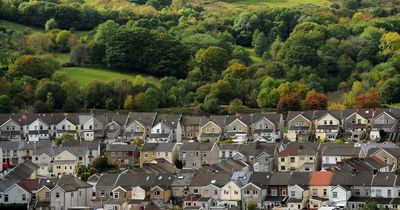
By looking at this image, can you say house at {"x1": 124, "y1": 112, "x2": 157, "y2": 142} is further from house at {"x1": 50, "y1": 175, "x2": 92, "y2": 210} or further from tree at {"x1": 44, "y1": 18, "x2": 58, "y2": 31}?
tree at {"x1": 44, "y1": 18, "x2": 58, "y2": 31}

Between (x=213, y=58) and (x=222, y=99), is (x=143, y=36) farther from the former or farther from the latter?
(x=222, y=99)

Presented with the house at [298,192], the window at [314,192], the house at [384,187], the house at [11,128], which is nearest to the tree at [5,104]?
the house at [11,128]

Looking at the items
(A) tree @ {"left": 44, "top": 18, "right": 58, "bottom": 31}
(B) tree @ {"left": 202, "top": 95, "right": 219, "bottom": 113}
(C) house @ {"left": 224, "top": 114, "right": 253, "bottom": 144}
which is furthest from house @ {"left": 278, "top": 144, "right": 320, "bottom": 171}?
(A) tree @ {"left": 44, "top": 18, "right": 58, "bottom": 31}

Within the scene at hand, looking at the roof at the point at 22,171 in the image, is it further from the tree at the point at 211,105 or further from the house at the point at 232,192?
the tree at the point at 211,105

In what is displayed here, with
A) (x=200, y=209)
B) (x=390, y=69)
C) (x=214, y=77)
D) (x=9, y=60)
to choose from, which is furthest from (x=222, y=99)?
(x=200, y=209)

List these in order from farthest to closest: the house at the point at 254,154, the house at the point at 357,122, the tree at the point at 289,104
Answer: the tree at the point at 289,104 → the house at the point at 357,122 → the house at the point at 254,154

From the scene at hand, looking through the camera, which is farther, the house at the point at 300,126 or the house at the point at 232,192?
the house at the point at 300,126

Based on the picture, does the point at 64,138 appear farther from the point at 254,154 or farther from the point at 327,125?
the point at 327,125
